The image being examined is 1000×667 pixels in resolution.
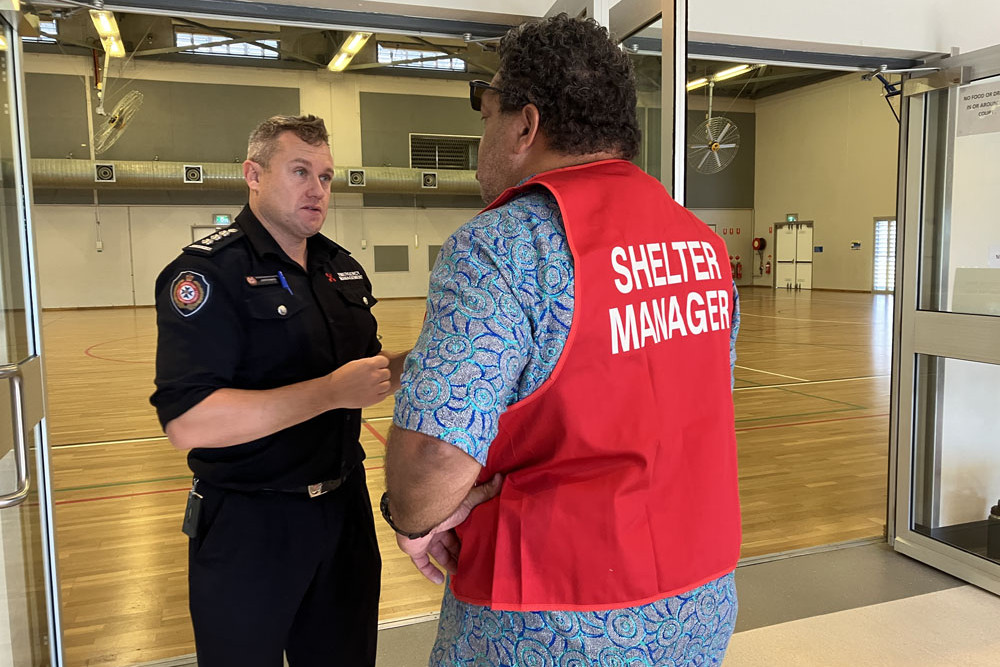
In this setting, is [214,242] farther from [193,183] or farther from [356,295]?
[193,183]

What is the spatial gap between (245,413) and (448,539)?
61cm

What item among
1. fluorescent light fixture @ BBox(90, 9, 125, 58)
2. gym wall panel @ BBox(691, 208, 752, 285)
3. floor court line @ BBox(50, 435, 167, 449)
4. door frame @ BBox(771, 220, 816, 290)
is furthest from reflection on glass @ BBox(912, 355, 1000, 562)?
gym wall panel @ BBox(691, 208, 752, 285)

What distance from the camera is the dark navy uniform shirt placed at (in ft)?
5.08

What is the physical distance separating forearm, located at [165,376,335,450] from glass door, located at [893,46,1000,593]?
290cm

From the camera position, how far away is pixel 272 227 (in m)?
1.81

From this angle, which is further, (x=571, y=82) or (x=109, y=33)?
(x=109, y=33)

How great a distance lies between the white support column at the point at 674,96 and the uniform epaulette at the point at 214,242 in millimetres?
1217

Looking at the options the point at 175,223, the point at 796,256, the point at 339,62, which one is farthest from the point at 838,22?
the point at 796,256

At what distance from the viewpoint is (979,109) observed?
124 inches

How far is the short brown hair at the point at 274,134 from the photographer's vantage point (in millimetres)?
1815

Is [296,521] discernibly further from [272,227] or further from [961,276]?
[961,276]

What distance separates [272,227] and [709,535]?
4.18 feet

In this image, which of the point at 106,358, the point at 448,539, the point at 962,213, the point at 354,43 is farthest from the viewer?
the point at 354,43

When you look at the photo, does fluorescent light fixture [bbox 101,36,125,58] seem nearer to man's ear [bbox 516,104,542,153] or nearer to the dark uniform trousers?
the dark uniform trousers
